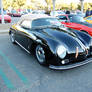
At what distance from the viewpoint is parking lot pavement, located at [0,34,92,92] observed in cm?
274

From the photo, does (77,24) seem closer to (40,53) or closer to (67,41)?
(67,41)

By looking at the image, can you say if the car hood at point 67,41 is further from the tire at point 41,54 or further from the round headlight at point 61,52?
the tire at point 41,54

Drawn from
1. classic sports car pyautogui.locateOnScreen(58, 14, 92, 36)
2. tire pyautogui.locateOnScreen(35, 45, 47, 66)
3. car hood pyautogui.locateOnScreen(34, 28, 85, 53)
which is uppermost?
classic sports car pyautogui.locateOnScreen(58, 14, 92, 36)

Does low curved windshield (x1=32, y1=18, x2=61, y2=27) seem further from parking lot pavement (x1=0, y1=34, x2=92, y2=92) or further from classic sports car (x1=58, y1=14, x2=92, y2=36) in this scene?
classic sports car (x1=58, y1=14, x2=92, y2=36)

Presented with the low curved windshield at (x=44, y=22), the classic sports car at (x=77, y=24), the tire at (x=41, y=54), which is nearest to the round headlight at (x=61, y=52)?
the tire at (x=41, y=54)

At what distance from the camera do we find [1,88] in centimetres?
273

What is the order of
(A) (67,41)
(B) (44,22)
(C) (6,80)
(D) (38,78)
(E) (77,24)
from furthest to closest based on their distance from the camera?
(E) (77,24) < (B) (44,22) < (A) (67,41) < (D) (38,78) < (C) (6,80)

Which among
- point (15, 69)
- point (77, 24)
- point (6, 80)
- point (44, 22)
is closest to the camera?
point (6, 80)

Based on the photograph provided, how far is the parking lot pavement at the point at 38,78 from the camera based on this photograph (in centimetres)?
274

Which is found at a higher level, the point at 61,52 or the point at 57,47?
the point at 57,47

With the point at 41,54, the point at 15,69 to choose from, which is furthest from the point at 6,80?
the point at 41,54

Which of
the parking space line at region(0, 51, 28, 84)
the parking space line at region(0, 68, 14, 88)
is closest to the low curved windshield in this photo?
the parking space line at region(0, 51, 28, 84)

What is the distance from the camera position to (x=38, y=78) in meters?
3.14

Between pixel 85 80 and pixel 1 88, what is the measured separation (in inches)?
79.8
